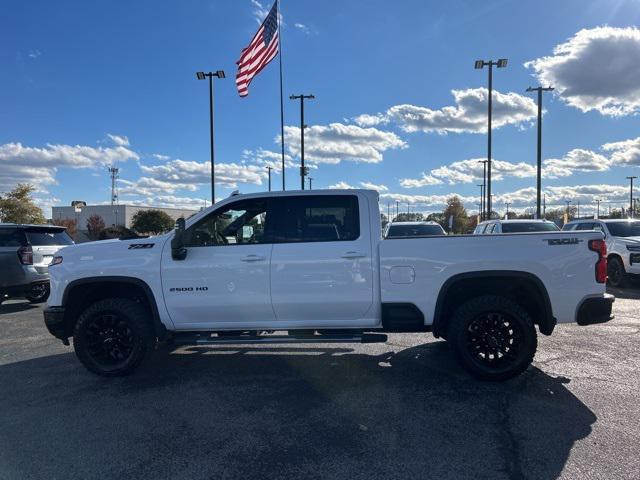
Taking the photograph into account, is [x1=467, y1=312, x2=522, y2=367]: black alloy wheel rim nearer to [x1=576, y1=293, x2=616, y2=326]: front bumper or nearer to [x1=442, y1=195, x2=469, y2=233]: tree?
[x1=576, y1=293, x2=616, y2=326]: front bumper

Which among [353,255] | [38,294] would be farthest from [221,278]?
[38,294]

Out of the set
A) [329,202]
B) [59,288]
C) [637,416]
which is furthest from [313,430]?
[59,288]

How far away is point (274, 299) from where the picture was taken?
489cm

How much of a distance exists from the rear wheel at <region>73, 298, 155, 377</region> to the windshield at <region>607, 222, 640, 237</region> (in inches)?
463

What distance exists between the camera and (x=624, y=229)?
12156mm

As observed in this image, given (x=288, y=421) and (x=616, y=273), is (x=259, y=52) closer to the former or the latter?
(x=616, y=273)

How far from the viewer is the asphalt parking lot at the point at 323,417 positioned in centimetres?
327

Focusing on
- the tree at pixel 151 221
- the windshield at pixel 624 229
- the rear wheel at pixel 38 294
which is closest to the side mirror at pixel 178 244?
the rear wheel at pixel 38 294

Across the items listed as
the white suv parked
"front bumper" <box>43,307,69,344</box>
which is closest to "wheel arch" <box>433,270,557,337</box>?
"front bumper" <box>43,307,69,344</box>

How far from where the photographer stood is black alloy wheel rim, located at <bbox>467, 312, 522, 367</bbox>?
4.80 m

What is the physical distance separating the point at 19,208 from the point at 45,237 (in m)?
30.2

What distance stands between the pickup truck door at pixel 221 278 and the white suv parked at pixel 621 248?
907 centimetres

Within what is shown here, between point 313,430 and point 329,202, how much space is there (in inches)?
92.4

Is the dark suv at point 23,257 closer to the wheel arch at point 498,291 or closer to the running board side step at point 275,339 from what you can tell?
the running board side step at point 275,339
